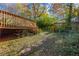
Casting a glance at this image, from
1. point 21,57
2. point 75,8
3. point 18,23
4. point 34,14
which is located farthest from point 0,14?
point 75,8

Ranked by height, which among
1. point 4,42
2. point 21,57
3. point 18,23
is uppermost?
point 18,23

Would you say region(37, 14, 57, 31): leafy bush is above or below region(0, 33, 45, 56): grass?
above

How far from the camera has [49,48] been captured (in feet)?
5.14

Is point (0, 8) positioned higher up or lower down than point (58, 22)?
higher up

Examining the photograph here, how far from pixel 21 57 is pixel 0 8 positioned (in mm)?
431

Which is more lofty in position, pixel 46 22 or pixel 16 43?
pixel 46 22

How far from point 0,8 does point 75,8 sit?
0.61 m

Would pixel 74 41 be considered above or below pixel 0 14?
below

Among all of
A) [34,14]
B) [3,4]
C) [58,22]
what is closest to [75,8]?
[58,22]

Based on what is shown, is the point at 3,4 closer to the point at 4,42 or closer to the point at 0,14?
the point at 0,14

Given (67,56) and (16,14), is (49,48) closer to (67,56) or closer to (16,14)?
(67,56)

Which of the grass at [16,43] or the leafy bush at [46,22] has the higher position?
the leafy bush at [46,22]

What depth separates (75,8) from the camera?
158cm

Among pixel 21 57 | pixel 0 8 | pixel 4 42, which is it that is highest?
pixel 0 8
